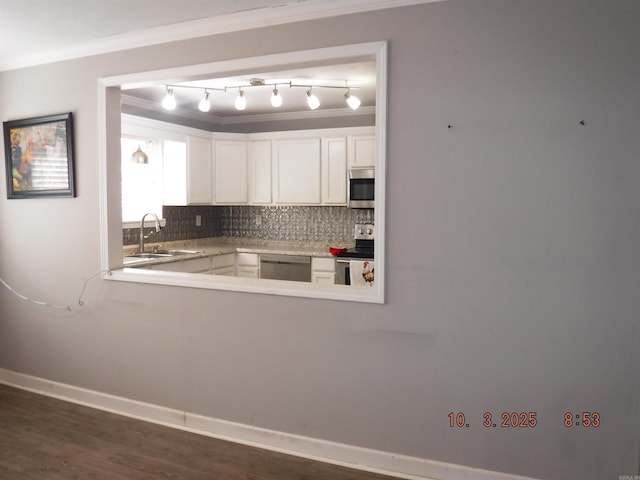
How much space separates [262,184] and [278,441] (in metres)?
3.44

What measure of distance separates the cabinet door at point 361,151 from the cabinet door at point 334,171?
0.26 ft

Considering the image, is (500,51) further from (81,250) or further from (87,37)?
(81,250)

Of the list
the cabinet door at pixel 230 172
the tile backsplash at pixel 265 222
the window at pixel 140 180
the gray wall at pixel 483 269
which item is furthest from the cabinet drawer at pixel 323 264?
the gray wall at pixel 483 269

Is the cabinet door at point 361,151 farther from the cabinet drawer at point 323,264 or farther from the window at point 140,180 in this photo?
the window at point 140,180

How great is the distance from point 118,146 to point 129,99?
4.91 feet

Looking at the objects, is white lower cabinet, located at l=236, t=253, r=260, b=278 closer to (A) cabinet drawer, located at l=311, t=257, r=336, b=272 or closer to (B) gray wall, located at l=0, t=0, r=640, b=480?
(A) cabinet drawer, located at l=311, t=257, r=336, b=272

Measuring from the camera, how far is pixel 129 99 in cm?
461

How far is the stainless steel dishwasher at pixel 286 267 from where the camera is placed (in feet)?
17.1

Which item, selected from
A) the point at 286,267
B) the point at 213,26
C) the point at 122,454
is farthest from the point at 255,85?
the point at 122,454

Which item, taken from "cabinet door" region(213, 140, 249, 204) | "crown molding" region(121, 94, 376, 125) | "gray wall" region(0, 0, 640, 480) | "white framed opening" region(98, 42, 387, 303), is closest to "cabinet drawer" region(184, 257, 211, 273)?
"cabinet door" region(213, 140, 249, 204)

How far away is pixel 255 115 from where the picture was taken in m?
5.80

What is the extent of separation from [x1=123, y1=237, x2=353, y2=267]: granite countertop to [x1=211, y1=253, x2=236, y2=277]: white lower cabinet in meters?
0.06

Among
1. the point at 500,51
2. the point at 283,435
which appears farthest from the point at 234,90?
the point at 283,435

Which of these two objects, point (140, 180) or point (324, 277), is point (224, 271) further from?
point (140, 180)
